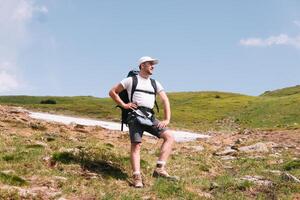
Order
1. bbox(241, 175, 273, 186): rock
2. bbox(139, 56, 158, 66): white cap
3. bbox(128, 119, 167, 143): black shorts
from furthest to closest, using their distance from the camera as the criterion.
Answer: bbox(241, 175, 273, 186): rock < bbox(128, 119, 167, 143): black shorts < bbox(139, 56, 158, 66): white cap

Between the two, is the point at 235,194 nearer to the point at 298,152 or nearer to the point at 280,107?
the point at 298,152

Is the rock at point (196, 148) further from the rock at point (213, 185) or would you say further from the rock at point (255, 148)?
the rock at point (213, 185)

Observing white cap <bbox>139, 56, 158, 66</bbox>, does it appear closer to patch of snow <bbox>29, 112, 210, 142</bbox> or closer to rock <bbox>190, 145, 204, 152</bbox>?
rock <bbox>190, 145, 204, 152</bbox>

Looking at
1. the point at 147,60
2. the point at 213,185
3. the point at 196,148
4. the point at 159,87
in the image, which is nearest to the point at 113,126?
the point at 196,148

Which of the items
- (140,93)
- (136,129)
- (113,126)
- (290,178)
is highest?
(140,93)

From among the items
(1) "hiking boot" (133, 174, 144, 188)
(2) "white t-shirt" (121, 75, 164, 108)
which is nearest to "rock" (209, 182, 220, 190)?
(1) "hiking boot" (133, 174, 144, 188)

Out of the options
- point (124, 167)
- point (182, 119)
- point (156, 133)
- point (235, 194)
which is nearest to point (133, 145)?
point (156, 133)

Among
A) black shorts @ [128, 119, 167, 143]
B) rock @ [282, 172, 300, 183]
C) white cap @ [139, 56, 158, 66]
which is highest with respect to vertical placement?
white cap @ [139, 56, 158, 66]

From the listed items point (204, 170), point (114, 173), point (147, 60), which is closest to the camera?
point (147, 60)

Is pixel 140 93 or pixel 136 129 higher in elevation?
pixel 140 93

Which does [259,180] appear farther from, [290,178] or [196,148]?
[196,148]

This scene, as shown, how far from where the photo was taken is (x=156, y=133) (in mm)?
13648

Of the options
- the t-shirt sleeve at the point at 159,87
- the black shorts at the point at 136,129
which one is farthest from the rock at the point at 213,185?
the t-shirt sleeve at the point at 159,87

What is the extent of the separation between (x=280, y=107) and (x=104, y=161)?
70.8 metres
